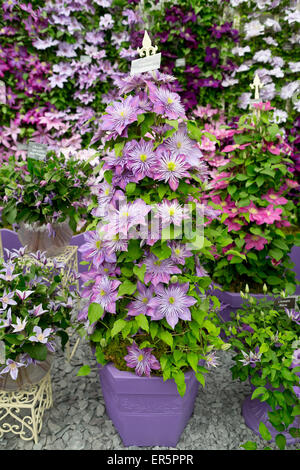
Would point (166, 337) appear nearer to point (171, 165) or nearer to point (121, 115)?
point (171, 165)

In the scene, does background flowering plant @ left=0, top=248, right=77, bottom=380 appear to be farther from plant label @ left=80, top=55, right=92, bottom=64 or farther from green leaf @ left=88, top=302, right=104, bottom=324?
plant label @ left=80, top=55, right=92, bottom=64

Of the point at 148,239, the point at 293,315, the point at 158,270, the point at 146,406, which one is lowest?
the point at 146,406

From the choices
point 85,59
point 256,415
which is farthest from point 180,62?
point 256,415

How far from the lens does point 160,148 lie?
3.44ft

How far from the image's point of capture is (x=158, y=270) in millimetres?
1083

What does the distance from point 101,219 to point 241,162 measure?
32.9 inches

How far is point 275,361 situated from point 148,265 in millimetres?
526

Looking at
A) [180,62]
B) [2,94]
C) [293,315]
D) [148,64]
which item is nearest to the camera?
[148,64]

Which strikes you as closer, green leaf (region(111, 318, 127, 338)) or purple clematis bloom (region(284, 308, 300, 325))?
green leaf (region(111, 318, 127, 338))

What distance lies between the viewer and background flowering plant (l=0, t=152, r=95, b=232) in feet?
4.81

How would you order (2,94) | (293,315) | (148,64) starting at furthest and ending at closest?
(2,94) → (293,315) → (148,64)

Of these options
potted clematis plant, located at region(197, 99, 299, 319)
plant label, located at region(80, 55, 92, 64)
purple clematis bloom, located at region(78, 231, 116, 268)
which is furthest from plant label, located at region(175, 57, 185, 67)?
purple clematis bloom, located at region(78, 231, 116, 268)

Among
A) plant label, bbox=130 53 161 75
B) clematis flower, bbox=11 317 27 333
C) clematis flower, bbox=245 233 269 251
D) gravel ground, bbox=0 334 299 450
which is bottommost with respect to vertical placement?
gravel ground, bbox=0 334 299 450
